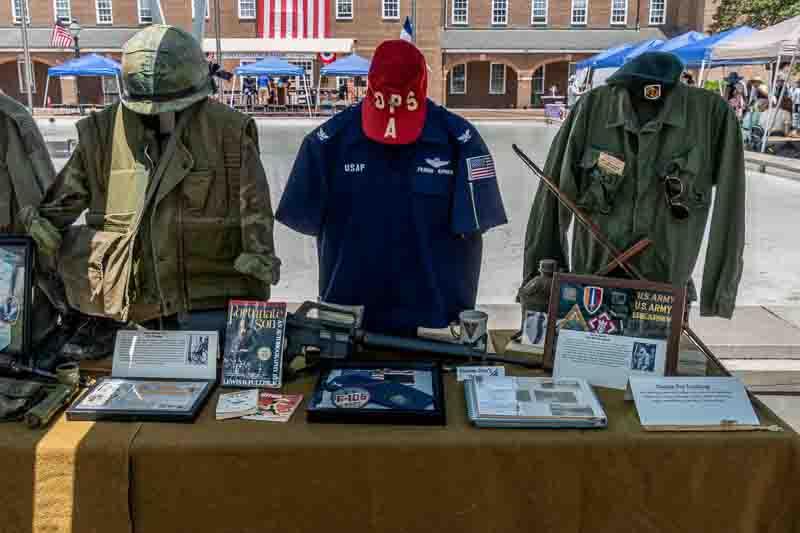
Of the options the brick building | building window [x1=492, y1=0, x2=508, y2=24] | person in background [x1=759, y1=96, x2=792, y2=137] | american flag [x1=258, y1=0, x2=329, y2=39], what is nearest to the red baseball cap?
person in background [x1=759, y1=96, x2=792, y2=137]

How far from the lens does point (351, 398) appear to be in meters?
2.00

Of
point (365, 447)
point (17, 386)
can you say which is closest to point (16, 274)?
point (17, 386)

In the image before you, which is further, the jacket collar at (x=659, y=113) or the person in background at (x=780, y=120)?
the person in background at (x=780, y=120)

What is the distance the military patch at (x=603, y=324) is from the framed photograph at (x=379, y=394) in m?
0.48

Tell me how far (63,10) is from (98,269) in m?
Answer: 41.4

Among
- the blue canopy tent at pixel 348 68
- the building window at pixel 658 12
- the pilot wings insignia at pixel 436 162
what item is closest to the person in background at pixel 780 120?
the blue canopy tent at pixel 348 68

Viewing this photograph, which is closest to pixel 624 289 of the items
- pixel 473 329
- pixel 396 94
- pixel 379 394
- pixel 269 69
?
pixel 473 329

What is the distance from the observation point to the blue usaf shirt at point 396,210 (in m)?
2.55

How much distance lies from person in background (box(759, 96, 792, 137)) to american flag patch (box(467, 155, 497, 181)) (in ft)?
47.4

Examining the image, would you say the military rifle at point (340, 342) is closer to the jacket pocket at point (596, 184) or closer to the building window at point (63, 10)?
the jacket pocket at point (596, 184)

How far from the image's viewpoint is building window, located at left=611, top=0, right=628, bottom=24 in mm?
38812

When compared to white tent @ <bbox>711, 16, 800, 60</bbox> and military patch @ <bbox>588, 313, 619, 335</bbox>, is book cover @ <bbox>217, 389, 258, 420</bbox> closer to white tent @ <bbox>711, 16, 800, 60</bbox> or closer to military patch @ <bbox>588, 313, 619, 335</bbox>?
military patch @ <bbox>588, 313, 619, 335</bbox>

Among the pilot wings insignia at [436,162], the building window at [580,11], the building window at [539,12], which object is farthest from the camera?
the building window at [539,12]

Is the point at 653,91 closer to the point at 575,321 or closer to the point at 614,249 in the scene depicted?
the point at 614,249
